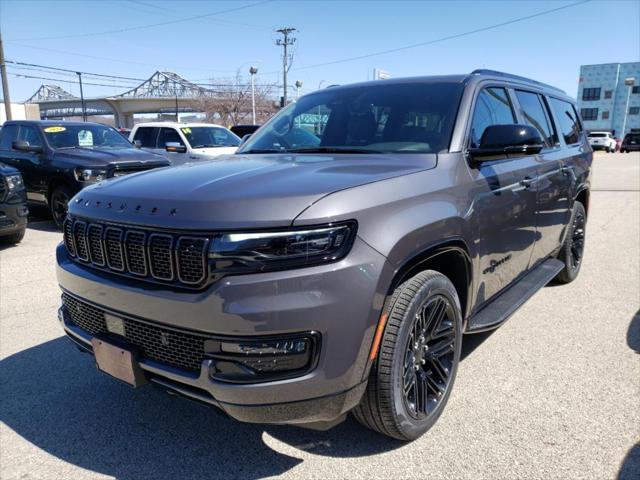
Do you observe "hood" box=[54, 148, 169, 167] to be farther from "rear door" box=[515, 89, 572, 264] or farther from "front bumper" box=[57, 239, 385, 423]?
"front bumper" box=[57, 239, 385, 423]

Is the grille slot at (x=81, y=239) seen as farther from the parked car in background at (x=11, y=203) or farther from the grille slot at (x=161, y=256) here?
the parked car in background at (x=11, y=203)

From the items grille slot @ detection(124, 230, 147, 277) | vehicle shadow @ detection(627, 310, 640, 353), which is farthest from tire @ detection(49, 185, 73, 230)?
vehicle shadow @ detection(627, 310, 640, 353)

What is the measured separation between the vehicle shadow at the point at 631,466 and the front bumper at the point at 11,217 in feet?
23.4

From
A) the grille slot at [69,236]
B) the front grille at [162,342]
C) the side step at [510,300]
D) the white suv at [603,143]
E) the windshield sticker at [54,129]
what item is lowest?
the white suv at [603,143]

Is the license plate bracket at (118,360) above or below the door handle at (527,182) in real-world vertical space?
below

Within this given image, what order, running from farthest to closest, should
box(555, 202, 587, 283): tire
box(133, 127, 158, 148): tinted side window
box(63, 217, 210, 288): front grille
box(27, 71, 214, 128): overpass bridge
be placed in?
box(27, 71, 214, 128): overpass bridge
box(133, 127, 158, 148): tinted side window
box(555, 202, 587, 283): tire
box(63, 217, 210, 288): front grille

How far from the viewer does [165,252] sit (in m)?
A: 2.17

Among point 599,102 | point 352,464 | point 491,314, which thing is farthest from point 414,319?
point 599,102

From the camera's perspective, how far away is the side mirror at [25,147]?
8.71 meters

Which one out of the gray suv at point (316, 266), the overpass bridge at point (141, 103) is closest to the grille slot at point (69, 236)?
the gray suv at point (316, 266)

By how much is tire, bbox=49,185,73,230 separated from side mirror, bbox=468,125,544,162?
7.56 metres

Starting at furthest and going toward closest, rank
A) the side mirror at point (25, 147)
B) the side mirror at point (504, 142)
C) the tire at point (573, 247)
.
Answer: the side mirror at point (25, 147) → the tire at point (573, 247) → the side mirror at point (504, 142)

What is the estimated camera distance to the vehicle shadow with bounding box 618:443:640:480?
7.73 feet

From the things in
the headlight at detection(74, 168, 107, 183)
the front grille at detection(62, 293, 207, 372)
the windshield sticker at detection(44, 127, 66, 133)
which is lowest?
the front grille at detection(62, 293, 207, 372)
